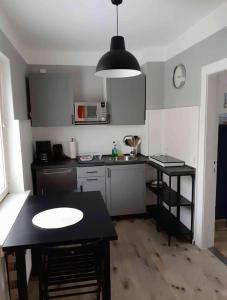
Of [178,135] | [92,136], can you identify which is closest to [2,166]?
[92,136]

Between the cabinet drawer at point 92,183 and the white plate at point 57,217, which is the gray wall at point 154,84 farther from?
the white plate at point 57,217

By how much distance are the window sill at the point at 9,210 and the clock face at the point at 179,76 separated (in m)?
2.28

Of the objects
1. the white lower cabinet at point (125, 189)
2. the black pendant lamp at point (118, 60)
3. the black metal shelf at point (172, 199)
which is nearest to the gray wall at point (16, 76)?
the black pendant lamp at point (118, 60)

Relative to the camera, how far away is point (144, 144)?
3.73 meters

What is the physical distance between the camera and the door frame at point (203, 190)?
8.05 ft

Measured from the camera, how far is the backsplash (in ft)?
12.0

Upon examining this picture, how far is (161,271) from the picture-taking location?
2305mm

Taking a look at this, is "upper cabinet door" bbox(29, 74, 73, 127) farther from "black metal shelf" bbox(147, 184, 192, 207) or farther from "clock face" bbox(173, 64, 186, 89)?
"black metal shelf" bbox(147, 184, 192, 207)

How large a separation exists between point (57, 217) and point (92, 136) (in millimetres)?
2143

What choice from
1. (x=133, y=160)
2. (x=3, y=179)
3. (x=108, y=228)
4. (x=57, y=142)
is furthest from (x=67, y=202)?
(x=57, y=142)

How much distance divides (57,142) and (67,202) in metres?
1.77

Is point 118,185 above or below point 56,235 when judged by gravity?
below

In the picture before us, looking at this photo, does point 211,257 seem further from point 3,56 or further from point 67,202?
point 3,56

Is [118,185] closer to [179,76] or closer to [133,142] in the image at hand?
[133,142]
